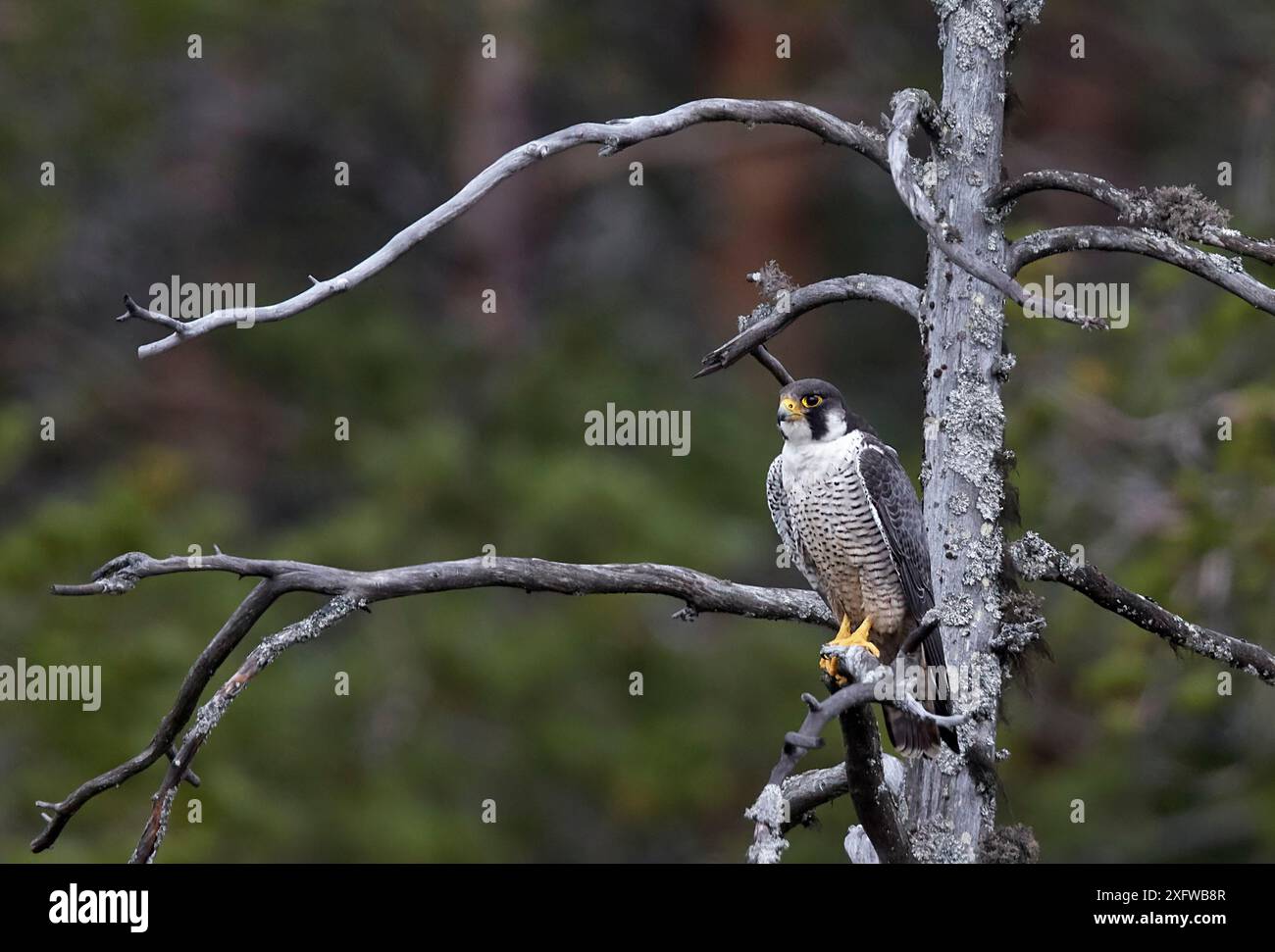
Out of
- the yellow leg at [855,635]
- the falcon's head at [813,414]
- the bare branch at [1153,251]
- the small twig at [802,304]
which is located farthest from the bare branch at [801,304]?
the yellow leg at [855,635]

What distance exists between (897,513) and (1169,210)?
1.50m

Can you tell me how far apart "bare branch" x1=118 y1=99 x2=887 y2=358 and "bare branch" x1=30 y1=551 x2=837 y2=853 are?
19.2 inches

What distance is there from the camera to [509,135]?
564 inches

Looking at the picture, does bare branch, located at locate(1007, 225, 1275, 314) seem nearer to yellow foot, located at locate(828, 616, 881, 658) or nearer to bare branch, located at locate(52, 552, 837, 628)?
bare branch, located at locate(52, 552, 837, 628)

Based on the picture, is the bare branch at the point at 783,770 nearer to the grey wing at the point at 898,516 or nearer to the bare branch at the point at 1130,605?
the bare branch at the point at 1130,605

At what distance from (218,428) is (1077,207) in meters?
8.14

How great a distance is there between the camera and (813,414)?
4875 millimetres

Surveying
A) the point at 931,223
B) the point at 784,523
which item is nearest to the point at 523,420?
the point at 784,523

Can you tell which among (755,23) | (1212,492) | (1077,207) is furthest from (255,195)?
(1212,492)

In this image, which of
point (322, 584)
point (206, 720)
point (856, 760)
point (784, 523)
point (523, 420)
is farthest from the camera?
point (523, 420)

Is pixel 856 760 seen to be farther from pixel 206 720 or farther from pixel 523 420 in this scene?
pixel 523 420

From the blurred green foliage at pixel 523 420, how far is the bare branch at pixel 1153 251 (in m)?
5.55

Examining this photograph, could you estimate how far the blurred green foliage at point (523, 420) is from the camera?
10.1 meters
